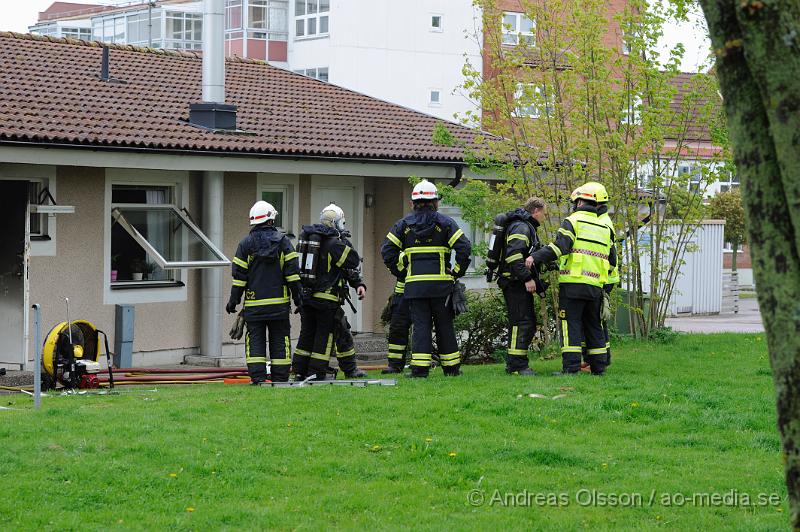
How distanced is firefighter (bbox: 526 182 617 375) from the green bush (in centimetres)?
383

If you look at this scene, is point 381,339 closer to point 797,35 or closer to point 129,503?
point 129,503

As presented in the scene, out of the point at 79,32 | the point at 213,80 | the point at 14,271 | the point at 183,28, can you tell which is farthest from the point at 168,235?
the point at 79,32

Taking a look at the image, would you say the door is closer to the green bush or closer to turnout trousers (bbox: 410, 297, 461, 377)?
turnout trousers (bbox: 410, 297, 461, 377)

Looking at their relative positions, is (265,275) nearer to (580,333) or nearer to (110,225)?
(580,333)

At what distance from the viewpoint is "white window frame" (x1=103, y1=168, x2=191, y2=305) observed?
53.7 feet

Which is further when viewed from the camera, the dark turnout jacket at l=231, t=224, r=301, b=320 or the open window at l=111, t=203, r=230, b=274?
the open window at l=111, t=203, r=230, b=274

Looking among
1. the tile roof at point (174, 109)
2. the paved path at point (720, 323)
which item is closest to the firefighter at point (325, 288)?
the tile roof at point (174, 109)

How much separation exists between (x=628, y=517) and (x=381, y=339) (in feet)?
42.9

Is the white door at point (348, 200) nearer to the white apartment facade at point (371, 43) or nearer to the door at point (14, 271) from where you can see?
the door at point (14, 271)

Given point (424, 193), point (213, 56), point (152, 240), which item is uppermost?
point (213, 56)

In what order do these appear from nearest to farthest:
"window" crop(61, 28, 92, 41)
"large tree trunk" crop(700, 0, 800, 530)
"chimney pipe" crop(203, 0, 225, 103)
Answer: "large tree trunk" crop(700, 0, 800, 530)
"chimney pipe" crop(203, 0, 225, 103)
"window" crop(61, 28, 92, 41)

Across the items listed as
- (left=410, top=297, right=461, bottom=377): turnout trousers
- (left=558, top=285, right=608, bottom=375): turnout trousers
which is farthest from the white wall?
(left=558, top=285, right=608, bottom=375): turnout trousers

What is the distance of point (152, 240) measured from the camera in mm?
17141

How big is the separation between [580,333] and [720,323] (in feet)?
58.3
